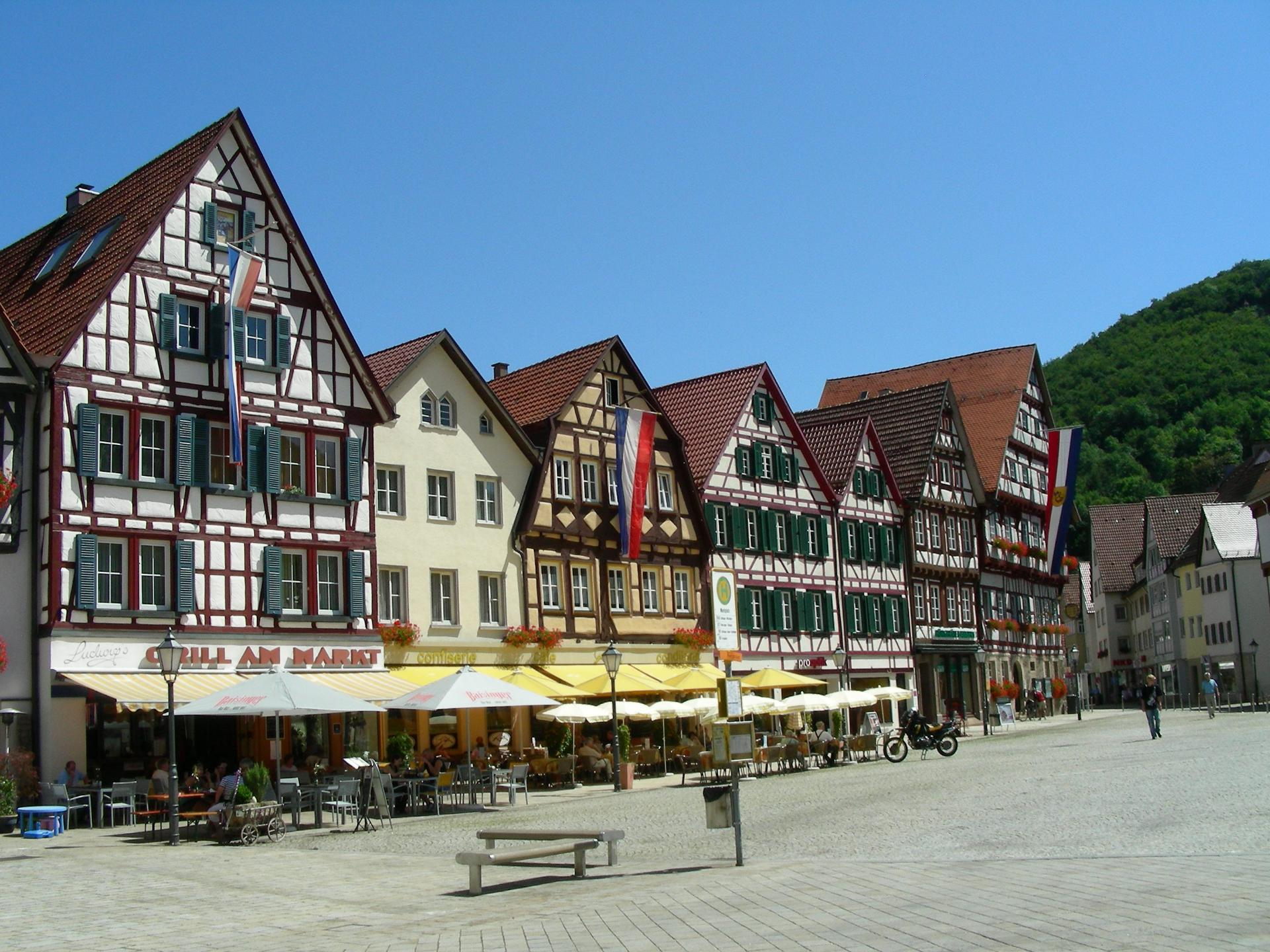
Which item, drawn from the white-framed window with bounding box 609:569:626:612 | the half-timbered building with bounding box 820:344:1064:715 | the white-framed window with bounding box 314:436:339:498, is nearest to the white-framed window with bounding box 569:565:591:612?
the white-framed window with bounding box 609:569:626:612

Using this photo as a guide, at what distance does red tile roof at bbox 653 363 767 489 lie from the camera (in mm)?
49781

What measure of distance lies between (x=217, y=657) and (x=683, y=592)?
17750mm

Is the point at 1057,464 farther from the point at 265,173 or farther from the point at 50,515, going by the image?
the point at 50,515

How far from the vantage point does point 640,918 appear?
42.1 ft

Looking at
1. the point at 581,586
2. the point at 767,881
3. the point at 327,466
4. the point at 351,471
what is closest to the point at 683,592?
the point at 581,586

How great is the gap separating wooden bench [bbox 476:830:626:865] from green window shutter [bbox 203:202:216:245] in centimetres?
2078

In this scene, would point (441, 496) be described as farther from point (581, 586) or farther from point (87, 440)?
point (87, 440)

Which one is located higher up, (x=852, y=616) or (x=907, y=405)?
(x=907, y=405)

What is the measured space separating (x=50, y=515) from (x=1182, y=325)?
331 ft

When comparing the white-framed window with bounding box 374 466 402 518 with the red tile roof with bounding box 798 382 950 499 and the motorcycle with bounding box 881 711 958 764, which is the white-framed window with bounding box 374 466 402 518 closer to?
the motorcycle with bounding box 881 711 958 764

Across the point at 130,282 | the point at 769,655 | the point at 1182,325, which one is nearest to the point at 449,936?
the point at 130,282

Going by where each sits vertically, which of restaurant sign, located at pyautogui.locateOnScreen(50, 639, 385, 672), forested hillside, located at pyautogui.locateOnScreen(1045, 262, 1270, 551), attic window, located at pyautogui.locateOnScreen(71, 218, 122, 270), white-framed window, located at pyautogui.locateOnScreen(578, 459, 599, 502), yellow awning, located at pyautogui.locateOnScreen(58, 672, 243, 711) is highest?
forested hillside, located at pyautogui.locateOnScreen(1045, 262, 1270, 551)

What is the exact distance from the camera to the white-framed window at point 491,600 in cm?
4081

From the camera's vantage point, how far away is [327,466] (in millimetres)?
36656
